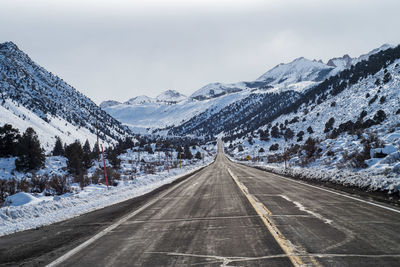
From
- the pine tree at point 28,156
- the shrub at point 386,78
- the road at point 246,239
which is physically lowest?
the road at point 246,239

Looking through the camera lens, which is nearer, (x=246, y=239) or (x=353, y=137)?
(x=246, y=239)

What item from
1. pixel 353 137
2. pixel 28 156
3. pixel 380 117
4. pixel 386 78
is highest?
pixel 386 78

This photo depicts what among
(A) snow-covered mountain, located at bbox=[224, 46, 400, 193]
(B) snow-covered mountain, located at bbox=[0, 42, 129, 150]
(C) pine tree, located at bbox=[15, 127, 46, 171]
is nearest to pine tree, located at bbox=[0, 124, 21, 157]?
(C) pine tree, located at bbox=[15, 127, 46, 171]

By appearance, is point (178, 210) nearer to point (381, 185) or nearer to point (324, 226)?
point (324, 226)

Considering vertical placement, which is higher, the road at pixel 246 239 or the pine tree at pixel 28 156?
the pine tree at pixel 28 156

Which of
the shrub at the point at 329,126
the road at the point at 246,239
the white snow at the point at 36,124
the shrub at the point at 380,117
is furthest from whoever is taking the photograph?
the white snow at the point at 36,124

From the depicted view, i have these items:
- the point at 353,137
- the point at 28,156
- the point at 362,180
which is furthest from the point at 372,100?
the point at 28,156

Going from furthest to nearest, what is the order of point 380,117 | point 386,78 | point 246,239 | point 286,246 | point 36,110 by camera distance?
1. point 36,110
2. point 386,78
3. point 380,117
4. point 246,239
5. point 286,246

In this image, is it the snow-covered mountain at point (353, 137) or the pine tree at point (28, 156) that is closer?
the snow-covered mountain at point (353, 137)

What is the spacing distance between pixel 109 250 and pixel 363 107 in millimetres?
52521

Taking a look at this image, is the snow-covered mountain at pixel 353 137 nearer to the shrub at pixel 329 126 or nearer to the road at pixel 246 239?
the shrub at pixel 329 126

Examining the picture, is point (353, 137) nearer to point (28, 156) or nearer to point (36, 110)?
point (28, 156)

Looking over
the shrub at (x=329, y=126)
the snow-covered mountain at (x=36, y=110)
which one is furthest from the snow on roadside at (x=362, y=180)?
the snow-covered mountain at (x=36, y=110)

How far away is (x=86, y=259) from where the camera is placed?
4.20 meters
